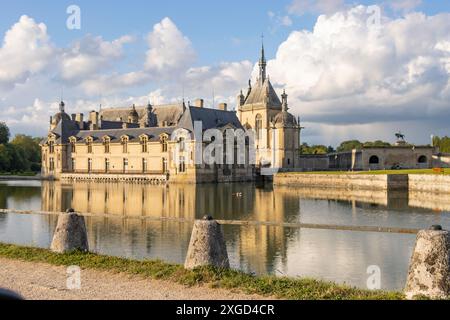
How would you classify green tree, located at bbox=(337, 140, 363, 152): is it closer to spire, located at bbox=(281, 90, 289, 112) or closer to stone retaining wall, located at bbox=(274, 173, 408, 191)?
spire, located at bbox=(281, 90, 289, 112)

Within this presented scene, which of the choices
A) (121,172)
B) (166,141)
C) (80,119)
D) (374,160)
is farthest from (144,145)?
(374,160)

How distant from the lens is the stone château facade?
56875 mm

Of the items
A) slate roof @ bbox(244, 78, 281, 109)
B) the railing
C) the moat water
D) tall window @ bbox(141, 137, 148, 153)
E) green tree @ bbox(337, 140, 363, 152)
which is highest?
slate roof @ bbox(244, 78, 281, 109)

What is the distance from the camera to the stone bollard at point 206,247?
8453 millimetres

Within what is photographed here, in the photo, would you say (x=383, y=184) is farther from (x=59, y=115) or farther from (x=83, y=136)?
(x=59, y=115)

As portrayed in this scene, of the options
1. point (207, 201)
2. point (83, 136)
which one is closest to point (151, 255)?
point (207, 201)

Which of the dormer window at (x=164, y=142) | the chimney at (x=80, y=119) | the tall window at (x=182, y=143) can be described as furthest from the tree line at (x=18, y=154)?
the tall window at (x=182, y=143)

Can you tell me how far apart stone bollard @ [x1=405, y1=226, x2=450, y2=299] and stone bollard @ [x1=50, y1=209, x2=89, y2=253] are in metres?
6.31

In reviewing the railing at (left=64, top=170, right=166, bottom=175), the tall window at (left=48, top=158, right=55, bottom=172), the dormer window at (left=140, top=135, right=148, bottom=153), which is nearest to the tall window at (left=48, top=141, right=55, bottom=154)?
the tall window at (left=48, top=158, right=55, bottom=172)

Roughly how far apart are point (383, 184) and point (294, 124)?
109ft

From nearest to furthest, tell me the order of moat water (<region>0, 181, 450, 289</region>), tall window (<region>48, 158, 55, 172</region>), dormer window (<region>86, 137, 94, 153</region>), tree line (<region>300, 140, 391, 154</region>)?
moat water (<region>0, 181, 450, 289</region>), dormer window (<region>86, 137, 94, 153</region>), tall window (<region>48, 158, 55, 172</region>), tree line (<region>300, 140, 391, 154</region>)
